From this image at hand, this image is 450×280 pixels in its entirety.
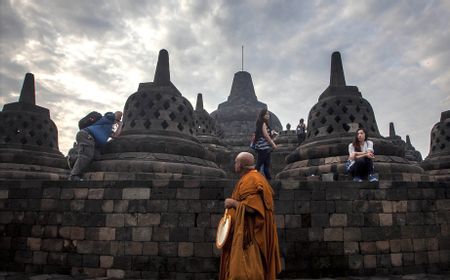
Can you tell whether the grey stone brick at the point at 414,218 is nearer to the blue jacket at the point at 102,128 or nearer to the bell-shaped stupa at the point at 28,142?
the blue jacket at the point at 102,128

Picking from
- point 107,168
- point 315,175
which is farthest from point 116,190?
point 315,175

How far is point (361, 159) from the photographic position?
6164mm

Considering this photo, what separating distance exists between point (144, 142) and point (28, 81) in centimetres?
793

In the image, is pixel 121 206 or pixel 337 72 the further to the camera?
pixel 337 72

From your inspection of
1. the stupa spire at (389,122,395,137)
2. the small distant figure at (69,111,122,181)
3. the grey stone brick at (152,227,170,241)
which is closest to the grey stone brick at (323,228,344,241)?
the grey stone brick at (152,227,170,241)

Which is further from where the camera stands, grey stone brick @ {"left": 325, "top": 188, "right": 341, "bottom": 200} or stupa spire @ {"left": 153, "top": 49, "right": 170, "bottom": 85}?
stupa spire @ {"left": 153, "top": 49, "right": 170, "bottom": 85}

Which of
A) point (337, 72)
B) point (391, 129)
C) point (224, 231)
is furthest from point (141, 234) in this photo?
point (391, 129)

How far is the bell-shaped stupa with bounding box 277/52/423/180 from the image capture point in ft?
25.6

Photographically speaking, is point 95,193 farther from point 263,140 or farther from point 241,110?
point 241,110

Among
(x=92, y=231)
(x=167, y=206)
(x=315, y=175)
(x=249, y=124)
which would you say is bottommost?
(x=92, y=231)

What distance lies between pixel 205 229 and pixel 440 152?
1182 centimetres

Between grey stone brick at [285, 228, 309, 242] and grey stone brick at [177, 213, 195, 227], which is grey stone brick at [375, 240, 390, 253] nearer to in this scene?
grey stone brick at [285, 228, 309, 242]

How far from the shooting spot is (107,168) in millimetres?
7156

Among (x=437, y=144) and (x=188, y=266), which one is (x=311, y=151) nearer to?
(x=188, y=266)
